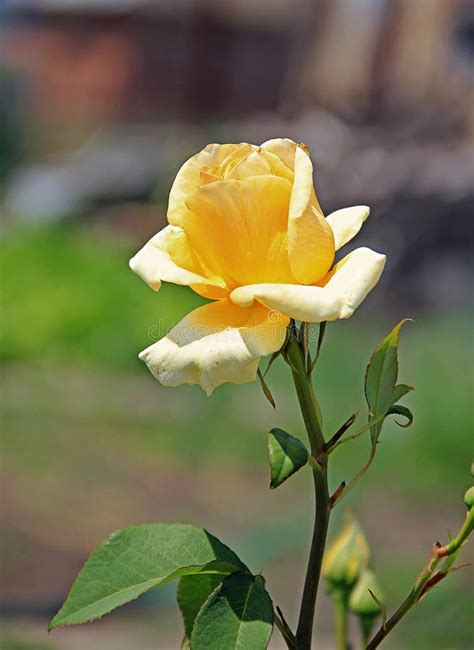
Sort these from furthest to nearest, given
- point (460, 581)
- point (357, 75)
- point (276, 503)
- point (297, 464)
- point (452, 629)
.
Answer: point (357, 75)
point (276, 503)
point (460, 581)
point (452, 629)
point (297, 464)

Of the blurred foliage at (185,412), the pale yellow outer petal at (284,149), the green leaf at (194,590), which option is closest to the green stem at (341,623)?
the green leaf at (194,590)

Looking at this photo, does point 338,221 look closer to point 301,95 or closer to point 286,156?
point 286,156

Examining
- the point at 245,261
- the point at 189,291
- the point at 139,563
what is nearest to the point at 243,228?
the point at 245,261

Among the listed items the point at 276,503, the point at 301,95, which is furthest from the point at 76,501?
the point at 301,95

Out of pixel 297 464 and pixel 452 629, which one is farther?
pixel 452 629

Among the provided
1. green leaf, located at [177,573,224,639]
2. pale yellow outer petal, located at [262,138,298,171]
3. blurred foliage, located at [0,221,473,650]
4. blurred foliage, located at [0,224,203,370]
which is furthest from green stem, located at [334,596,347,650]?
blurred foliage, located at [0,224,203,370]
